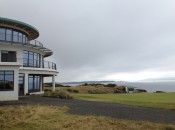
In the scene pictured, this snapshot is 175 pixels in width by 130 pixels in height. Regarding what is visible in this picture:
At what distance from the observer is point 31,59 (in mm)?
33000

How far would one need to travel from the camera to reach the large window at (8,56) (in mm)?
29605

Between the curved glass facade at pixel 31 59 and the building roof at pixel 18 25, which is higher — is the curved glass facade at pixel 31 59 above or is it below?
below

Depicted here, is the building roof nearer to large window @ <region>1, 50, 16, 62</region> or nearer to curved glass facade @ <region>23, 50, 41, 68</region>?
curved glass facade @ <region>23, 50, 41, 68</region>

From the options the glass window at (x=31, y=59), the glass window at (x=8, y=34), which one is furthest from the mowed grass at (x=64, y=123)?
the glass window at (x=31, y=59)

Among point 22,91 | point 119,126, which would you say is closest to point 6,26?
point 22,91

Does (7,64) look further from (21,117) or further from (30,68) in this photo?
(21,117)

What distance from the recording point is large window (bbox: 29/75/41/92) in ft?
110

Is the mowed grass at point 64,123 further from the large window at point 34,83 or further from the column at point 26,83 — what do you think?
the large window at point 34,83

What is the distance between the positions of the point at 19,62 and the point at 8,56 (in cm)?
152

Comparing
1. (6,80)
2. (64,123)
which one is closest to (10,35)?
(6,80)

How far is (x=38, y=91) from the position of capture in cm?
3541

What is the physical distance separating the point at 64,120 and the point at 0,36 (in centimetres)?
1962

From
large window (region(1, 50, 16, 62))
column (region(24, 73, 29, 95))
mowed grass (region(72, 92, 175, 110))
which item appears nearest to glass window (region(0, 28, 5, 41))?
large window (region(1, 50, 16, 62))

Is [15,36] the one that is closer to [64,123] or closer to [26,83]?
[26,83]
